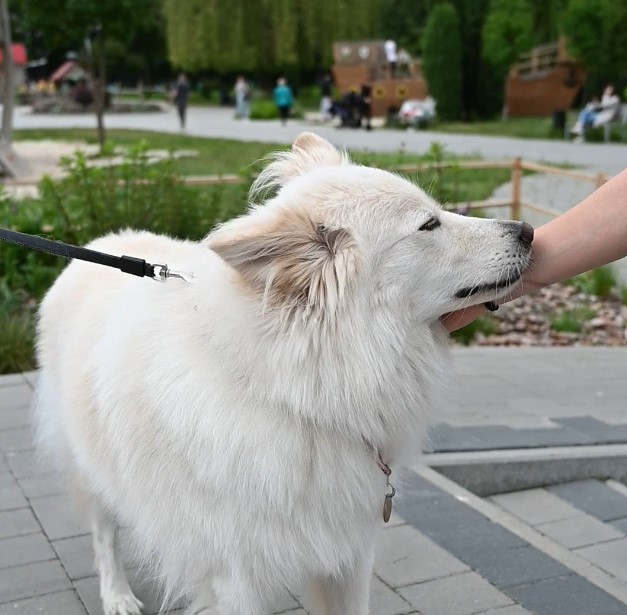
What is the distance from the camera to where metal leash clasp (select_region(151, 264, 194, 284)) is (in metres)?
2.71

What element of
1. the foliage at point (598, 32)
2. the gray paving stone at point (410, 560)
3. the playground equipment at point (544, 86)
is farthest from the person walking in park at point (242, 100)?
the gray paving stone at point (410, 560)

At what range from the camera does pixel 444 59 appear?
32.8 metres

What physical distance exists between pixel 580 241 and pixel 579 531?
6.84ft

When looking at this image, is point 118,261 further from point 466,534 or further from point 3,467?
point 3,467

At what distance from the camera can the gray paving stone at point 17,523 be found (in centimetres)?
388

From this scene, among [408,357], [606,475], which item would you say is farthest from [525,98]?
[408,357]

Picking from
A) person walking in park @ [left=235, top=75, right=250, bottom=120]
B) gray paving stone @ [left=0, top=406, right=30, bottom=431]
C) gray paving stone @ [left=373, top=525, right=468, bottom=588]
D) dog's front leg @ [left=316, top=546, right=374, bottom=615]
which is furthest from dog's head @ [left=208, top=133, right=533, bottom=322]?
person walking in park @ [left=235, top=75, right=250, bottom=120]

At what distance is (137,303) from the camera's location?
9.16 ft

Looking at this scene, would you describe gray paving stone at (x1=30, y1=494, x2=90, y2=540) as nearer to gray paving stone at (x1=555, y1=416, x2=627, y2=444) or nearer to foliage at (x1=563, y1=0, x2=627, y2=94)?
gray paving stone at (x1=555, y1=416, x2=627, y2=444)

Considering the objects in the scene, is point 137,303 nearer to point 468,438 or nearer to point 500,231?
point 500,231

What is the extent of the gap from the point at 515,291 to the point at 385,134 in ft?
92.3

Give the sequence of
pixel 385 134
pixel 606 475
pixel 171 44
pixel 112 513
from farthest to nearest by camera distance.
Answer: pixel 171 44, pixel 385 134, pixel 606 475, pixel 112 513

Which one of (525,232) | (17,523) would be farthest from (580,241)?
(17,523)

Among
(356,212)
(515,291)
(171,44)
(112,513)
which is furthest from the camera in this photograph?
(171,44)
